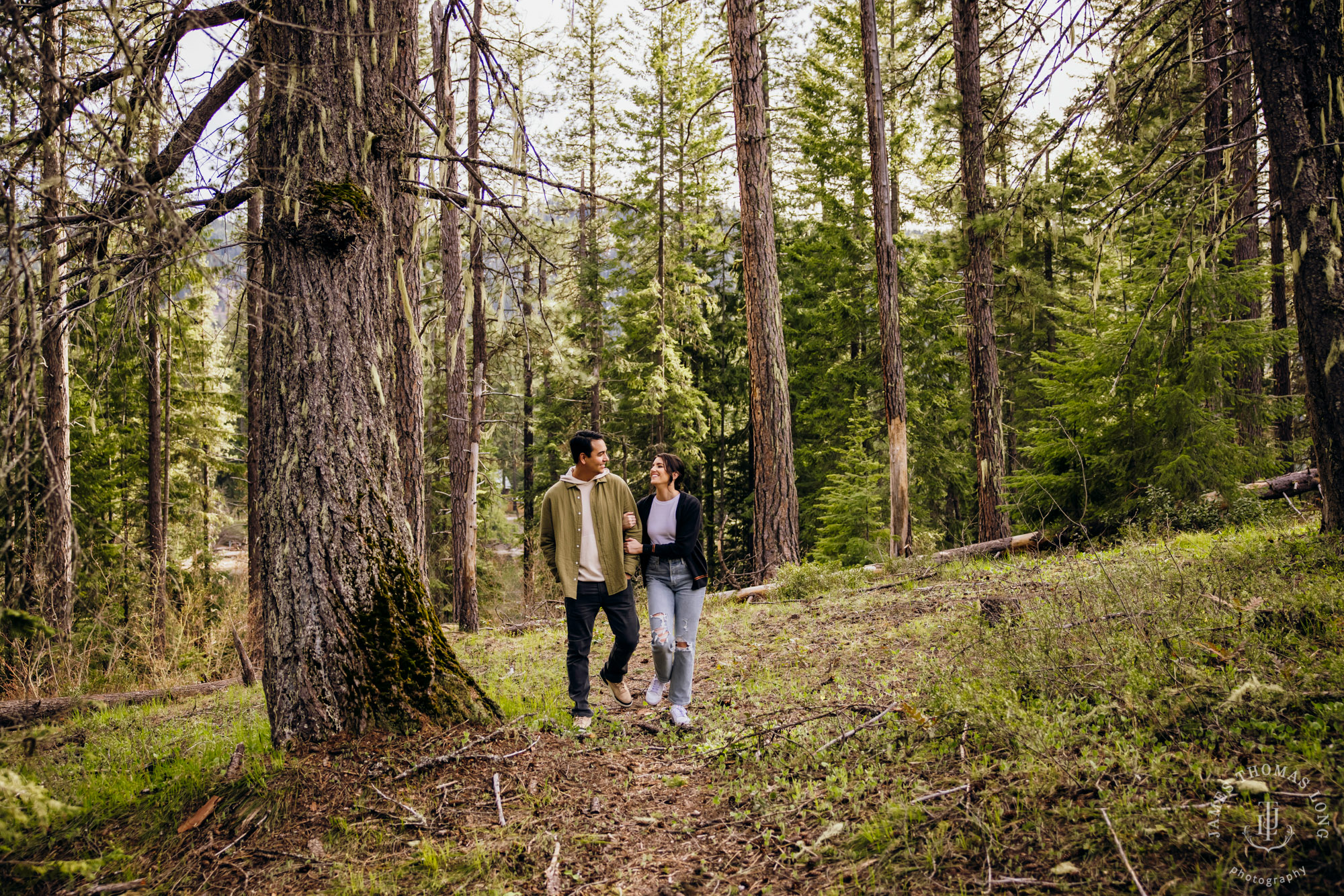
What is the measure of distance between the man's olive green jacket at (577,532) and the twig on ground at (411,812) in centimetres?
183

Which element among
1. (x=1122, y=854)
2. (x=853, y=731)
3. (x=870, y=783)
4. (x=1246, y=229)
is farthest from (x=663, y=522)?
(x=1246, y=229)

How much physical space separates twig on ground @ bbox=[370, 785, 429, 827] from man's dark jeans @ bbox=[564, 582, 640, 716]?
5.35ft

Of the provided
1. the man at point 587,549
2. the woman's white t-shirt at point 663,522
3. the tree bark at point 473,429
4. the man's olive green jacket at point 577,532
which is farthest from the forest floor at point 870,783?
the tree bark at point 473,429

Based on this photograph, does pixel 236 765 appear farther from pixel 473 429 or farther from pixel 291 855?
pixel 473 429

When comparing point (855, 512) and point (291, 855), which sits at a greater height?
point (855, 512)

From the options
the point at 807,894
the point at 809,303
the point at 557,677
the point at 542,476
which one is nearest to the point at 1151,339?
the point at 557,677

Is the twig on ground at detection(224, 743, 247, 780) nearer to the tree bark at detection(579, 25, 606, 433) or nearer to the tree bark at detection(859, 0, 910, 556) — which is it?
the tree bark at detection(859, 0, 910, 556)

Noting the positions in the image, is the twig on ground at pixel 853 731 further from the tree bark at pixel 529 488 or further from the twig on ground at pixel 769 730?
the tree bark at pixel 529 488

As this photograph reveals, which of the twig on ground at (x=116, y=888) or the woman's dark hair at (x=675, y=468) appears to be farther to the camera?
the woman's dark hair at (x=675, y=468)

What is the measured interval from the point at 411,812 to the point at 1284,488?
38.7ft

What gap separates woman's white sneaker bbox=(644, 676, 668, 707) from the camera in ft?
18.3

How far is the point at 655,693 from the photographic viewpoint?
5.65 m

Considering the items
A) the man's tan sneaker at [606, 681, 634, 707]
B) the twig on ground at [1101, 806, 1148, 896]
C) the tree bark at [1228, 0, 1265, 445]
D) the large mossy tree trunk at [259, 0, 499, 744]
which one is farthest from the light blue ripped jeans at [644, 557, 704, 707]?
the tree bark at [1228, 0, 1265, 445]

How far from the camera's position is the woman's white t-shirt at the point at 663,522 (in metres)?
5.23
